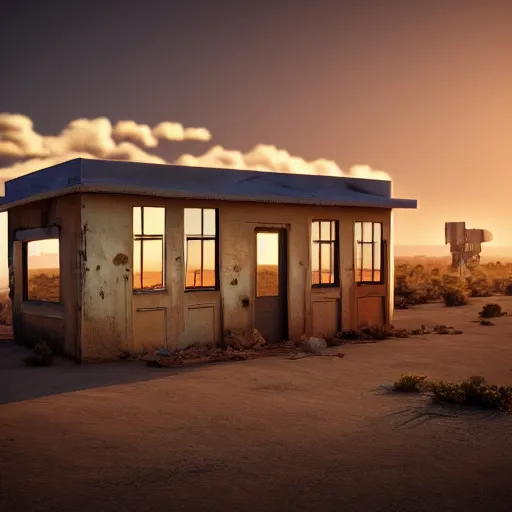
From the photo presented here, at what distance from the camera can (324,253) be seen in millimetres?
14039

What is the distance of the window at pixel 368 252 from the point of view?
14.5 meters

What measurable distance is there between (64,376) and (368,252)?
7893mm

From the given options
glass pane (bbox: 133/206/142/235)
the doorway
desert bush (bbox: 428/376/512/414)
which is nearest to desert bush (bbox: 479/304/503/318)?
the doorway

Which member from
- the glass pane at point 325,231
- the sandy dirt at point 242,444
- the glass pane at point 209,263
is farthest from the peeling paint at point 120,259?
the glass pane at point 325,231

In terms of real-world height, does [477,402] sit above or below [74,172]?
below

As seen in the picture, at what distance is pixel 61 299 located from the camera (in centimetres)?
1168

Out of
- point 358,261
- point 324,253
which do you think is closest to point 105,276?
point 324,253

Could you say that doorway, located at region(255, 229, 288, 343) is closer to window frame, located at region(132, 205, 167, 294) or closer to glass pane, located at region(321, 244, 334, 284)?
glass pane, located at region(321, 244, 334, 284)

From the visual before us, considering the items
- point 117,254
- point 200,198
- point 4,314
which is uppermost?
point 200,198

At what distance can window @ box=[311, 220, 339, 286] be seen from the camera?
13875 millimetres

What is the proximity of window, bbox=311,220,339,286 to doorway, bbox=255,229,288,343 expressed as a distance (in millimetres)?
810

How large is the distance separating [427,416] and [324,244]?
7.38 meters

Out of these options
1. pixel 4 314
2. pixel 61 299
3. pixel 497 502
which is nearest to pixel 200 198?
pixel 61 299

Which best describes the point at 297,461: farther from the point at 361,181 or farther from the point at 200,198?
the point at 361,181
